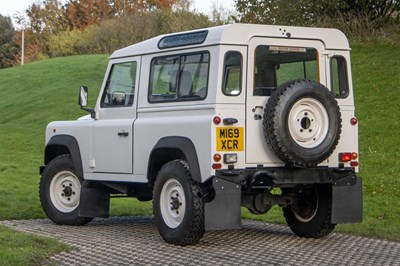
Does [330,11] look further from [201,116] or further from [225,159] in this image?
[225,159]

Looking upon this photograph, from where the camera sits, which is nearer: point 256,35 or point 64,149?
point 256,35

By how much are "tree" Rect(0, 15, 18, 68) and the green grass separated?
66857 millimetres

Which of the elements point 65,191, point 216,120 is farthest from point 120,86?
point 216,120

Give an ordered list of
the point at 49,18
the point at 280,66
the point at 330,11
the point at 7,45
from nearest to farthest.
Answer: the point at 280,66 → the point at 330,11 → the point at 49,18 → the point at 7,45

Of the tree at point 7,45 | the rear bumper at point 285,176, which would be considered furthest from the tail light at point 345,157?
the tree at point 7,45

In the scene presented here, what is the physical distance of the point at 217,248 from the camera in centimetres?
1002

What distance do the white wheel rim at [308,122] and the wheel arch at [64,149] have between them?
11.9 ft

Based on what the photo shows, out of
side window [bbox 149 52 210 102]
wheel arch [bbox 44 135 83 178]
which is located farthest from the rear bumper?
wheel arch [bbox 44 135 83 178]

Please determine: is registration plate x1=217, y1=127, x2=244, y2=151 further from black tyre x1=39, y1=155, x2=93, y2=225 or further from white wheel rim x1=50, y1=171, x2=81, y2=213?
white wheel rim x1=50, y1=171, x2=81, y2=213

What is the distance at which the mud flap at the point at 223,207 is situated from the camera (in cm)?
976

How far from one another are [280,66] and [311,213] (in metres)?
2.02

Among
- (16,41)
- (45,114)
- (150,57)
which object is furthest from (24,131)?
(16,41)

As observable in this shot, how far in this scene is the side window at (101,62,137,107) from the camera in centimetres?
1160

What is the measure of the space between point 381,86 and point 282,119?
15938 millimetres
